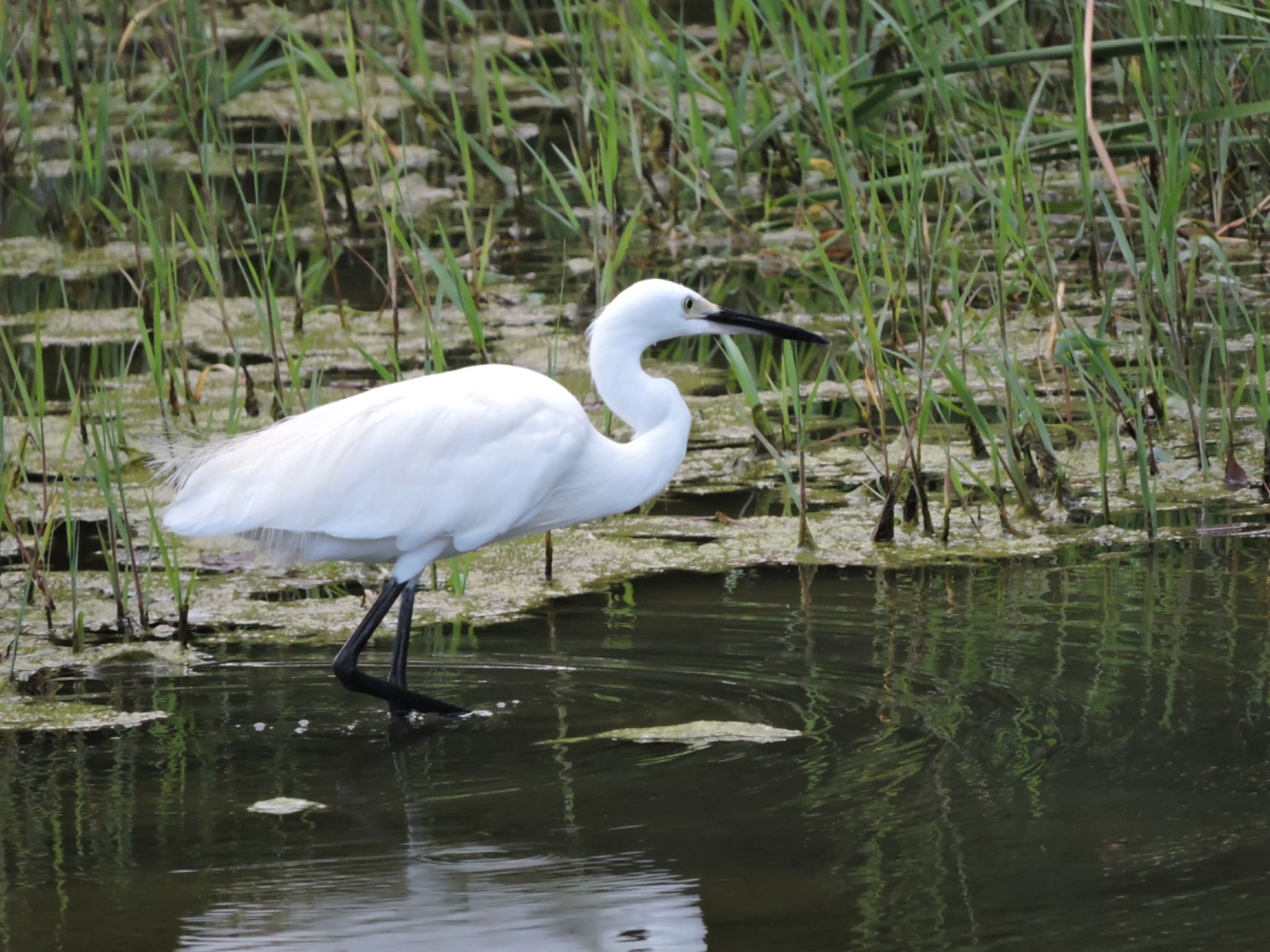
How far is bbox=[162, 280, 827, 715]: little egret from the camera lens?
4332 millimetres

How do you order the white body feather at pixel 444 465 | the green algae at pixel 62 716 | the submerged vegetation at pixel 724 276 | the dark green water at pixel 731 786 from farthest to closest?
the submerged vegetation at pixel 724 276, the white body feather at pixel 444 465, the green algae at pixel 62 716, the dark green water at pixel 731 786

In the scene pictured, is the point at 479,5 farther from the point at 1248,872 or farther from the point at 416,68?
the point at 1248,872

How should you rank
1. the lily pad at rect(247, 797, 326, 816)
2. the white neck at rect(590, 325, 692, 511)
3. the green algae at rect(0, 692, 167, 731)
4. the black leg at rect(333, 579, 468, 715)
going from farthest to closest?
the white neck at rect(590, 325, 692, 511), the black leg at rect(333, 579, 468, 715), the green algae at rect(0, 692, 167, 731), the lily pad at rect(247, 797, 326, 816)

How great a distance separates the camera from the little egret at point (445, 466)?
4332 millimetres

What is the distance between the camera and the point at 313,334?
7082 millimetres

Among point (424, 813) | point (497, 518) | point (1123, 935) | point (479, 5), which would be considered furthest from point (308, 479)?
point (479, 5)

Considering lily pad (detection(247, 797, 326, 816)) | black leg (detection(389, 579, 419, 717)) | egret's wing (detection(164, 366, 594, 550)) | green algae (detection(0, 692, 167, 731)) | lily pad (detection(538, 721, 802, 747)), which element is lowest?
lily pad (detection(247, 797, 326, 816))

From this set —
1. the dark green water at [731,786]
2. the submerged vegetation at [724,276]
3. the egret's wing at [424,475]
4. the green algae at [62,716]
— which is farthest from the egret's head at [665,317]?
the green algae at [62,716]

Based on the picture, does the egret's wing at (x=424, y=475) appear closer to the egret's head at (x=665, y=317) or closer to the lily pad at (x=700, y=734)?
the egret's head at (x=665, y=317)

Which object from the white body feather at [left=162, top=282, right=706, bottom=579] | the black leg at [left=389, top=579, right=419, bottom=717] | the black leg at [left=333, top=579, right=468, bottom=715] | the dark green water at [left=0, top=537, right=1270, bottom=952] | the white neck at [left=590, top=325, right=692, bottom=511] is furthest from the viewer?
the white neck at [left=590, top=325, right=692, bottom=511]

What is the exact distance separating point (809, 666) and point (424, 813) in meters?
1.06

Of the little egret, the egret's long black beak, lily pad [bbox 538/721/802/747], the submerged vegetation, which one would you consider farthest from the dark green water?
the egret's long black beak

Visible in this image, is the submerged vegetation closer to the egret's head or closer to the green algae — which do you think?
the green algae

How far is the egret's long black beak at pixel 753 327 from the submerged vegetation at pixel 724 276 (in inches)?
12.5
